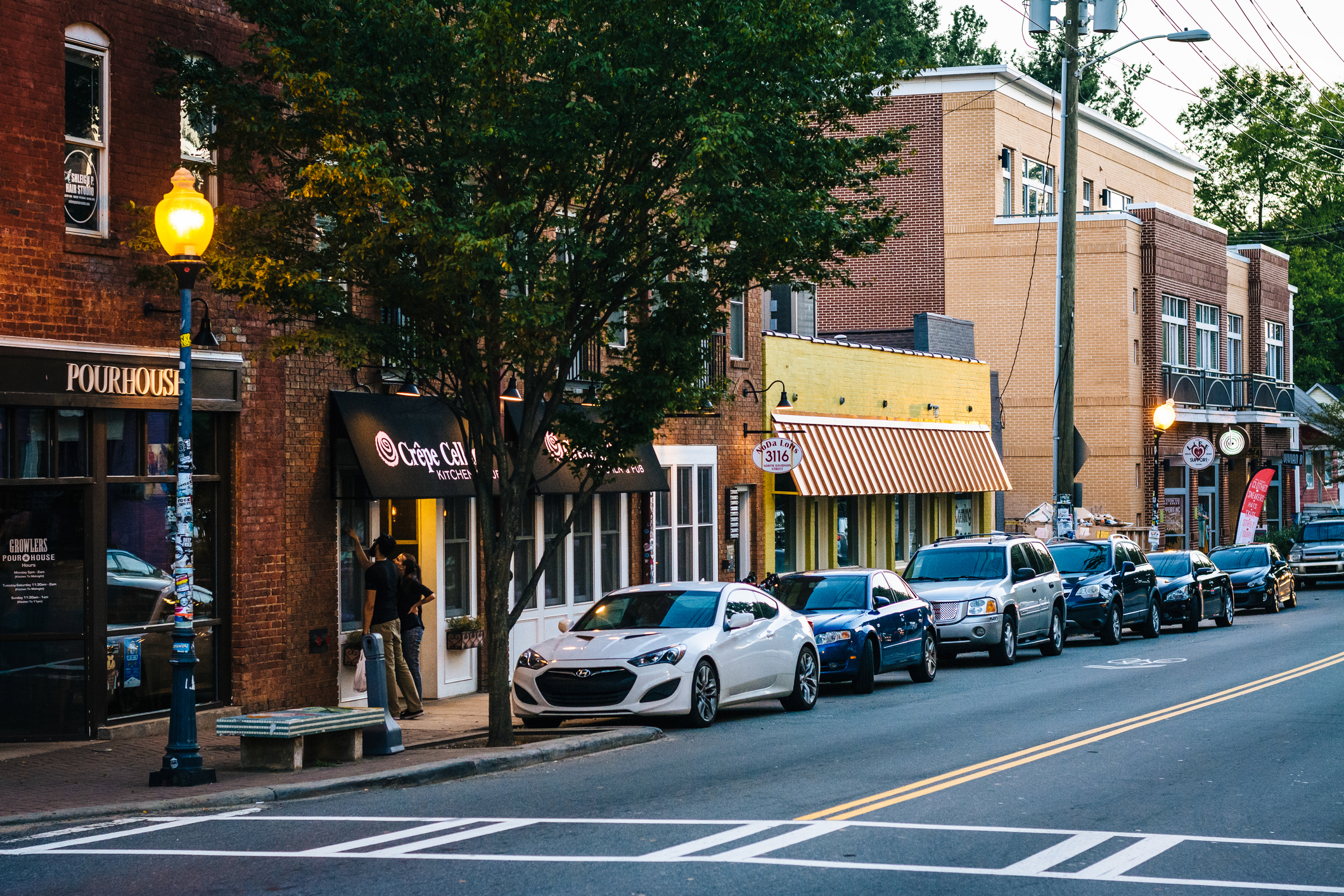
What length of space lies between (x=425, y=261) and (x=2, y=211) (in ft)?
12.4

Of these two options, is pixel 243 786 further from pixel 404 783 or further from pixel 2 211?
pixel 2 211

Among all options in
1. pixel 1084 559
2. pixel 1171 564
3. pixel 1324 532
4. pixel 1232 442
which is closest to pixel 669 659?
pixel 1084 559

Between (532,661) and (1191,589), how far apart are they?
1847cm

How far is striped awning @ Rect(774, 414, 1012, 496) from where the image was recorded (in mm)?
29297

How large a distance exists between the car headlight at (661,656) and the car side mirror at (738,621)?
86 centimetres

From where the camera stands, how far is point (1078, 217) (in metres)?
45.2

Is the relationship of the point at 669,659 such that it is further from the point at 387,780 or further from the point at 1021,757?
the point at 387,780

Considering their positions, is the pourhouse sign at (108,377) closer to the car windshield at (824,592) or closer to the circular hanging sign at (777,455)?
the car windshield at (824,592)

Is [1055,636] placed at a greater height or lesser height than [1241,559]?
lesser

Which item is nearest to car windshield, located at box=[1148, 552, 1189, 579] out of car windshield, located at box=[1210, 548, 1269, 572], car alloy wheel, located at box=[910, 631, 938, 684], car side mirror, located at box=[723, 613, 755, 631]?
car windshield, located at box=[1210, 548, 1269, 572]

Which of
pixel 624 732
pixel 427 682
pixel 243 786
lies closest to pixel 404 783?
pixel 243 786

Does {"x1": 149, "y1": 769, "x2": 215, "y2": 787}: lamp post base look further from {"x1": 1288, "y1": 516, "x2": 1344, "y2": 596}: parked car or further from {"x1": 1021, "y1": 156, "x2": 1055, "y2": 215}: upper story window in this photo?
{"x1": 1021, "y1": 156, "x2": 1055, "y2": 215}: upper story window

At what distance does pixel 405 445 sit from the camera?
18766mm

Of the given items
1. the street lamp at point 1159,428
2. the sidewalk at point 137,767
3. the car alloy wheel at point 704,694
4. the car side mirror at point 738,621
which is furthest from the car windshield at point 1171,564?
the sidewalk at point 137,767
